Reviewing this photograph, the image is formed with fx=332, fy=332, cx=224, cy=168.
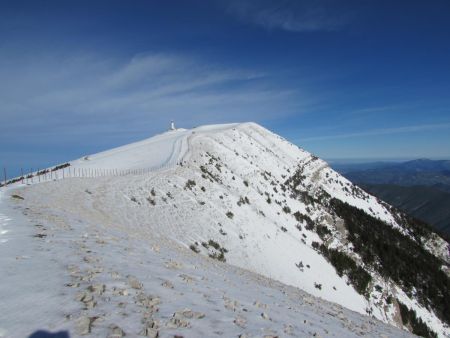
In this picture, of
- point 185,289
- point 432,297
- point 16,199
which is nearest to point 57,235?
point 185,289

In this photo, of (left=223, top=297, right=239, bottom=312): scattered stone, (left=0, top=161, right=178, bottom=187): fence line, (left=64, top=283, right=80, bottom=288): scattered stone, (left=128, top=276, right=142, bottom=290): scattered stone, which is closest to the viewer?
(left=64, top=283, right=80, bottom=288): scattered stone

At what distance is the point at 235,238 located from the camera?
85.6ft

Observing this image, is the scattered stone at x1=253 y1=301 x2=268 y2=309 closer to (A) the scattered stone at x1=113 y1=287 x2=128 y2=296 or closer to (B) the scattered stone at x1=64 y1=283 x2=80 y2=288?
(A) the scattered stone at x1=113 y1=287 x2=128 y2=296

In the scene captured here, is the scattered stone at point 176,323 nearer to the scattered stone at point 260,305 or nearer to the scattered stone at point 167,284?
the scattered stone at point 167,284

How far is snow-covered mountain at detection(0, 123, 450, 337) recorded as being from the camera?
1022 centimetres

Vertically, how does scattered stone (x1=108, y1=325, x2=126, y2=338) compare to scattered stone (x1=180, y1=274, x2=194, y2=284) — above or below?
above

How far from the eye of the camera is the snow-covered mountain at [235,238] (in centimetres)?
1022

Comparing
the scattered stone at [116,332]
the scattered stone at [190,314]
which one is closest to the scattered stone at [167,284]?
the scattered stone at [190,314]

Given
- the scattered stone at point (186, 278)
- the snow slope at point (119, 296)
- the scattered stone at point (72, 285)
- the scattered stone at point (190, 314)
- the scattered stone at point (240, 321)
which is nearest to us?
the snow slope at point (119, 296)

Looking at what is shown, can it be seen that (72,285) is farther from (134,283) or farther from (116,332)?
(116,332)

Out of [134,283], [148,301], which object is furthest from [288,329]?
[134,283]

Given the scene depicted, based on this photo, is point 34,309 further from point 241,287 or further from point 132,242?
point 132,242

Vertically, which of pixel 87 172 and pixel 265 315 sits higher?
pixel 87 172

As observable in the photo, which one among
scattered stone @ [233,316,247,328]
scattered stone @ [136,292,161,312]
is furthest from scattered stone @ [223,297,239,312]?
scattered stone @ [136,292,161,312]
